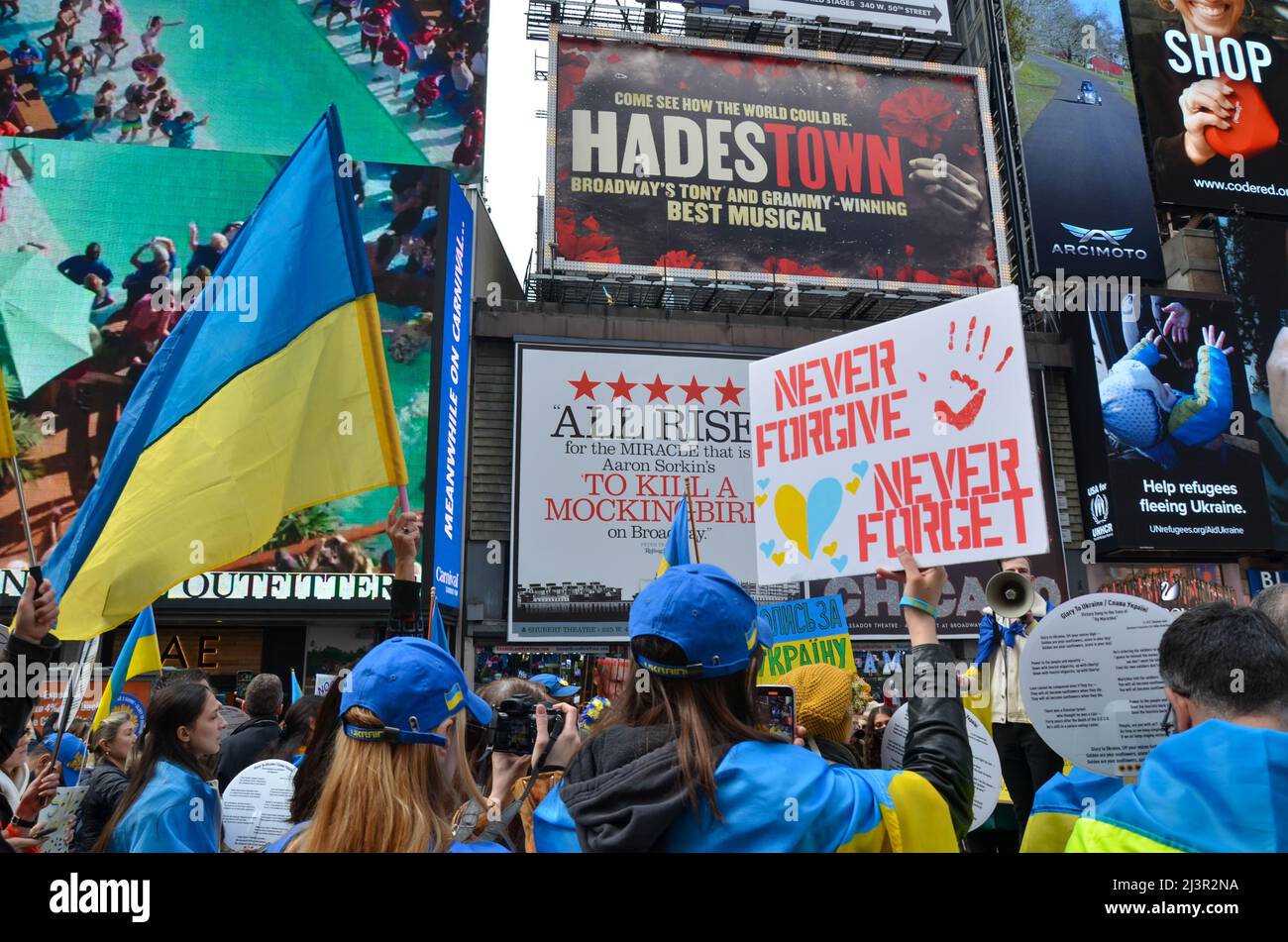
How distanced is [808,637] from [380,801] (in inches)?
158

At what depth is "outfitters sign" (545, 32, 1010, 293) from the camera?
752 inches

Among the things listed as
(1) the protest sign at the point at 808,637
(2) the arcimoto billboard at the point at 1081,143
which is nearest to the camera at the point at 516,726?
(1) the protest sign at the point at 808,637

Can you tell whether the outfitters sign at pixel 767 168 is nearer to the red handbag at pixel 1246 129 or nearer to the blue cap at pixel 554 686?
the red handbag at pixel 1246 129

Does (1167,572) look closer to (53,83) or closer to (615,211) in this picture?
(615,211)

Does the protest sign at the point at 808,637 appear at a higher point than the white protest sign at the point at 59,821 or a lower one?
higher

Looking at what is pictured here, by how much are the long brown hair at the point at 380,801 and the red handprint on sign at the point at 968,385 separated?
2542 mm

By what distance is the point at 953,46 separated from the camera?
23.9 metres

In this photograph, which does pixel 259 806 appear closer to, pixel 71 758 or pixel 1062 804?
pixel 1062 804

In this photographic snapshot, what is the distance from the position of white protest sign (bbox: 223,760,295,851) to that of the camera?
1.04m

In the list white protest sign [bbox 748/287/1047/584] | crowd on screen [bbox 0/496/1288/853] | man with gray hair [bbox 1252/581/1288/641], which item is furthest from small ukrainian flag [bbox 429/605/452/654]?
man with gray hair [bbox 1252/581/1288/641]

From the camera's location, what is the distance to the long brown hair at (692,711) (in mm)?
1981

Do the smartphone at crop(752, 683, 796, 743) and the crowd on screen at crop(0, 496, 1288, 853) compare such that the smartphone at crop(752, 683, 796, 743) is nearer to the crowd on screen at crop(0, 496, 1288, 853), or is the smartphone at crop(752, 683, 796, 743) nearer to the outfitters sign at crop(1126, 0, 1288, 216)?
the crowd on screen at crop(0, 496, 1288, 853)
